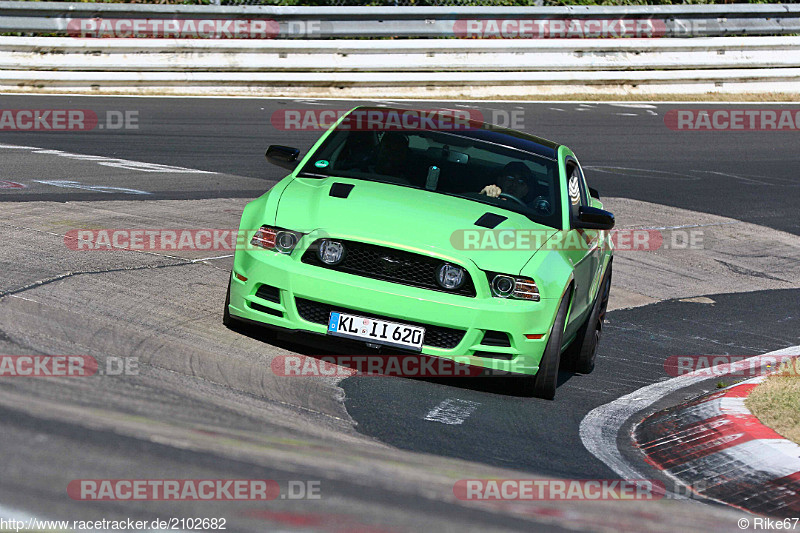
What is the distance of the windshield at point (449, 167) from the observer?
24.3 feet

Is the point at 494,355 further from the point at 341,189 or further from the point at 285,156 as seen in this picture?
the point at 285,156

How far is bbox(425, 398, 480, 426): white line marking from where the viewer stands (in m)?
5.91

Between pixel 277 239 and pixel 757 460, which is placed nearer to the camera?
pixel 757 460

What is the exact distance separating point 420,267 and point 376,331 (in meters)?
0.44

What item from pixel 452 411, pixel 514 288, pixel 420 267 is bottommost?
pixel 452 411

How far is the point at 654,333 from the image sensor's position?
924 centimetres

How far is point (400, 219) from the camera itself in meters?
6.59

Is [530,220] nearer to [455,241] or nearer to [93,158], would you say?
[455,241]

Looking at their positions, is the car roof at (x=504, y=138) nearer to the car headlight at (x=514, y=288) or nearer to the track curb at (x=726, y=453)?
the car headlight at (x=514, y=288)

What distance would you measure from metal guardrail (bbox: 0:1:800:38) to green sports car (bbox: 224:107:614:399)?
13.3 metres

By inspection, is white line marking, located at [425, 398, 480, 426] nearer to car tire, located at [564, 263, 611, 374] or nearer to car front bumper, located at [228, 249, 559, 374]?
car front bumper, located at [228, 249, 559, 374]

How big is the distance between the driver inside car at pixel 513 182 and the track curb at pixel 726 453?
1.71 m

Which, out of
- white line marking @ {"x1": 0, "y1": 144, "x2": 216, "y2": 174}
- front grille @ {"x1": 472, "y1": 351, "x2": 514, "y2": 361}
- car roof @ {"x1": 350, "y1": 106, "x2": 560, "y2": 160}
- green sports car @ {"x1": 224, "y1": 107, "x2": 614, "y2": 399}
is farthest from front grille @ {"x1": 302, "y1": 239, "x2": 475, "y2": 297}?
white line marking @ {"x1": 0, "y1": 144, "x2": 216, "y2": 174}

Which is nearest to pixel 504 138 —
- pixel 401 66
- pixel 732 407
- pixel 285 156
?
pixel 285 156
